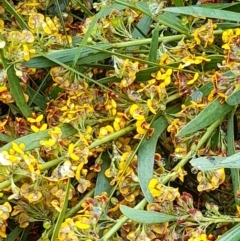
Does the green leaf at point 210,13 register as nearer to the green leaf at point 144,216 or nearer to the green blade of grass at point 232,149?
the green blade of grass at point 232,149

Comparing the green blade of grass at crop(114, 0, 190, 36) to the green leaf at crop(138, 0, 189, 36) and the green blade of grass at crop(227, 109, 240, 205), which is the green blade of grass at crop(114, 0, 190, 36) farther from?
the green blade of grass at crop(227, 109, 240, 205)

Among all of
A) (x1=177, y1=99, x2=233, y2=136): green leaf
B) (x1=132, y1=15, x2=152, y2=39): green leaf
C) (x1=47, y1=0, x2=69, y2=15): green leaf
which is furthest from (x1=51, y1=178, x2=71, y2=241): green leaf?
(x1=47, y1=0, x2=69, y2=15): green leaf

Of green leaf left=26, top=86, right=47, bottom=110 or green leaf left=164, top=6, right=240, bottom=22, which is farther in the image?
green leaf left=26, top=86, right=47, bottom=110

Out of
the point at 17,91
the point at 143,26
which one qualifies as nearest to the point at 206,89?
the point at 143,26

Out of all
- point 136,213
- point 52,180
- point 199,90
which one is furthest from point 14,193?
point 199,90

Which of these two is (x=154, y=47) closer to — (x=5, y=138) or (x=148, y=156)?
(x=148, y=156)
